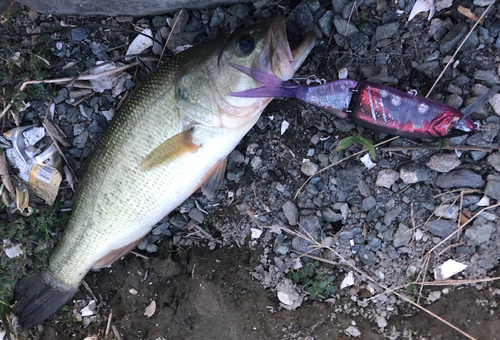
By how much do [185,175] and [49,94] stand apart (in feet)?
4.67

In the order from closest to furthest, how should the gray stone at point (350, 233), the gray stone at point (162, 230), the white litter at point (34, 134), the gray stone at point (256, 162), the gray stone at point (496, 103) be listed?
the gray stone at point (496, 103), the gray stone at point (350, 233), the gray stone at point (256, 162), the white litter at point (34, 134), the gray stone at point (162, 230)

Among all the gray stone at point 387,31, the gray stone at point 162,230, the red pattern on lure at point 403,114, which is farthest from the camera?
the gray stone at point 162,230

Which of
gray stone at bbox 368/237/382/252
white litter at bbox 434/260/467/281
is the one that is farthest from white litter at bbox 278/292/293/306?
white litter at bbox 434/260/467/281

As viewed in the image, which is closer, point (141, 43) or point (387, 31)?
point (387, 31)

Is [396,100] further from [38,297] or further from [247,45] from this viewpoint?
[38,297]

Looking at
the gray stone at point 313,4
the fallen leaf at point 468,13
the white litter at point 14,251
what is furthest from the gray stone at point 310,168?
the white litter at point 14,251

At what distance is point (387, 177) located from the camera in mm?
2375

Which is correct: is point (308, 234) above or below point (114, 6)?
below

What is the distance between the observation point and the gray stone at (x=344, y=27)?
2.29 m

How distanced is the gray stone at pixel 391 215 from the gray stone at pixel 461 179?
0.35 meters

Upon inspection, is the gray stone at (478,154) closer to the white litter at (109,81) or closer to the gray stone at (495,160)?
the gray stone at (495,160)

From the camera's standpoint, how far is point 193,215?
2764 mm

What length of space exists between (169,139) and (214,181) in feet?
1.81

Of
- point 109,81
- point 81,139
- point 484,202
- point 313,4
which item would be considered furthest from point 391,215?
point 81,139
